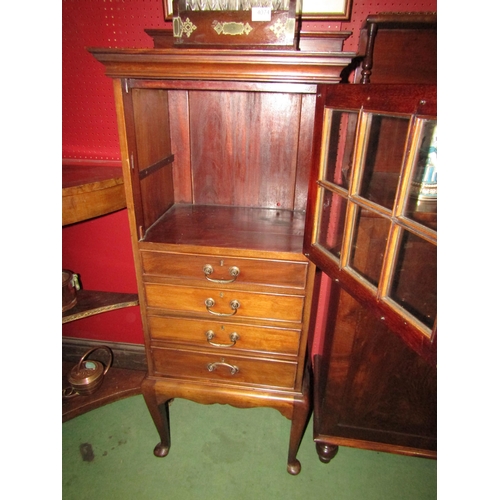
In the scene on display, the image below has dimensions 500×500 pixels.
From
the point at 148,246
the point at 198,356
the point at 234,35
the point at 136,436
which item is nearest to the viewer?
the point at 234,35

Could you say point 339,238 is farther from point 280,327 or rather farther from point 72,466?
point 72,466

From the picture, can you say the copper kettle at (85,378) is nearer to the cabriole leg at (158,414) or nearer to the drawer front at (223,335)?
the cabriole leg at (158,414)

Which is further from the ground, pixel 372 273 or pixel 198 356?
pixel 372 273

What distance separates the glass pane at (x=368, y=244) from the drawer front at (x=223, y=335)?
0.44 metres

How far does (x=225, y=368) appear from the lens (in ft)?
4.93

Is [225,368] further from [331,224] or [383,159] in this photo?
[383,159]

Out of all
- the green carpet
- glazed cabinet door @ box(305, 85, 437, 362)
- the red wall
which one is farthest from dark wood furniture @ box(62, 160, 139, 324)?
glazed cabinet door @ box(305, 85, 437, 362)

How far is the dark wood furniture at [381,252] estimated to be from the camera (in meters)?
0.85

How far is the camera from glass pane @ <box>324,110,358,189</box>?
106cm

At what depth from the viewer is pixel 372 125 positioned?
942mm

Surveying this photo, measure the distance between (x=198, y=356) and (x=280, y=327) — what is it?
429mm

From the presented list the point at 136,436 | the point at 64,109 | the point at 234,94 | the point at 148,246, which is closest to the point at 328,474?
the point at 136,436

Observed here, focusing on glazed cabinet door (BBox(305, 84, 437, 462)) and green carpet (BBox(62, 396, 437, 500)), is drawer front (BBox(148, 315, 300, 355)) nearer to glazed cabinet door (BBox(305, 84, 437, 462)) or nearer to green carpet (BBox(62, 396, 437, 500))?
glazed cabinet door (BBox(305, 84, 437, 462))

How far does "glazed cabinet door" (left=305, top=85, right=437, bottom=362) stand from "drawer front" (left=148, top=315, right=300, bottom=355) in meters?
0.43
